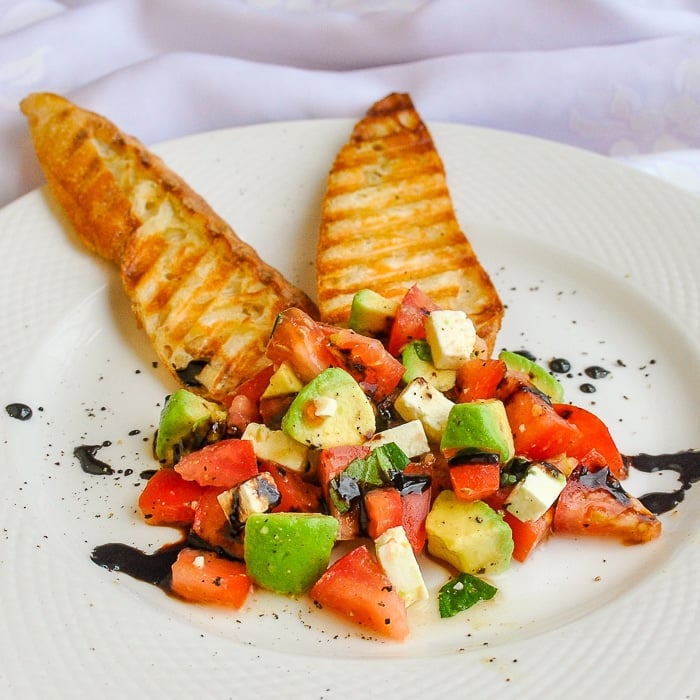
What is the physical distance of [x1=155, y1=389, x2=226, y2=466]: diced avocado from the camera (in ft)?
11.2

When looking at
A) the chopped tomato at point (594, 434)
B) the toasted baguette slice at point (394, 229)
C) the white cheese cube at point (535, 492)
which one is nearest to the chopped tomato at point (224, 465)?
the white cheese cube at point (535, 492)

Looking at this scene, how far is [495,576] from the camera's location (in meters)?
3.18

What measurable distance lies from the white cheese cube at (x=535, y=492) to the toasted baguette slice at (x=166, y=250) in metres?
1.28

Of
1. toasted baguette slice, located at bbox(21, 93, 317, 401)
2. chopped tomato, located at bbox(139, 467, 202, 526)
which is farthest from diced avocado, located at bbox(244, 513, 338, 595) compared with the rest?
toasted baguette slice, located at bbox(21, 93, 317, 401)

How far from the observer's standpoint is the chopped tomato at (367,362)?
3453 millimetres

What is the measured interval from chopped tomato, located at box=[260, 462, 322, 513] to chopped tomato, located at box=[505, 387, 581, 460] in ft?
2.46

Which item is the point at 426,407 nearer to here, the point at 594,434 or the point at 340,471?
the point at 340,471

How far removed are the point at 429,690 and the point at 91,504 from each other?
56.2 inches

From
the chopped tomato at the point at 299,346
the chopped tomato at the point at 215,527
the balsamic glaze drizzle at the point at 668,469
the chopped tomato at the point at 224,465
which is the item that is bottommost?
the balsamic glaze drizzle at the point at 668,469

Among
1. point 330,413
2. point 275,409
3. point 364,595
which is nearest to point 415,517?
point 364,595

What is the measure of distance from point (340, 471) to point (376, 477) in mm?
125

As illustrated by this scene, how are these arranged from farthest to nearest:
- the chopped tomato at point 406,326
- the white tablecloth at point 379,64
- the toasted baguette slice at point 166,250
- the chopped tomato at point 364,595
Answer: the white tablecloth at point 379,64 → the toasted baguette slice at point 166,250 → the chopped tomato at point 406,326 → the chopped tomato at point 364,595

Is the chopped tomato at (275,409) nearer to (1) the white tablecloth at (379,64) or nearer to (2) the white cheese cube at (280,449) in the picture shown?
(2) the white cheese cube at (280,449)

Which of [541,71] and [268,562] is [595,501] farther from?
[541,71]
